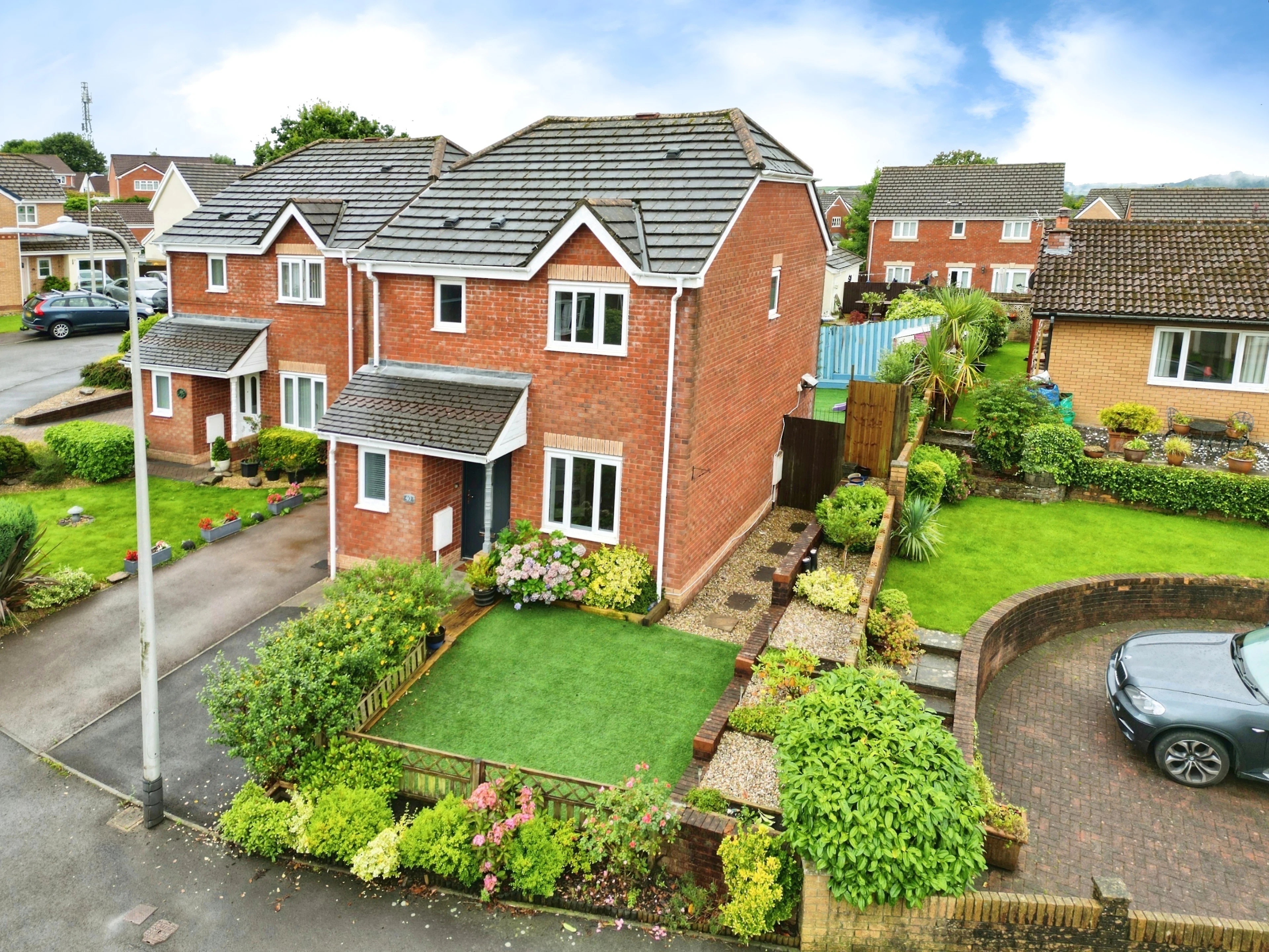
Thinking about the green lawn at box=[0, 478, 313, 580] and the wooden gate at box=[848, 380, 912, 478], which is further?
the wooden gate at box=[848, 380, 912, 478]

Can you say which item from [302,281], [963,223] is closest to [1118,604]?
[302,281]

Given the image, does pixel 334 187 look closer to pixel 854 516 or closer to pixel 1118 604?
pixel 854 516

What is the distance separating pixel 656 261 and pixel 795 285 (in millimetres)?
7509

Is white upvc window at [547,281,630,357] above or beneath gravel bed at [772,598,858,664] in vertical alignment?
above

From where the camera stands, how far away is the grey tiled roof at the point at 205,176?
6025cm

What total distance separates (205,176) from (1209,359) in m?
60.5

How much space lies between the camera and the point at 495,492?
737 inches

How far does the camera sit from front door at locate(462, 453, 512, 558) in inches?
731

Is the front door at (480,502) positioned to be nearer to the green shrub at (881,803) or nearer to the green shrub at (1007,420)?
the green shrub at (881,803)

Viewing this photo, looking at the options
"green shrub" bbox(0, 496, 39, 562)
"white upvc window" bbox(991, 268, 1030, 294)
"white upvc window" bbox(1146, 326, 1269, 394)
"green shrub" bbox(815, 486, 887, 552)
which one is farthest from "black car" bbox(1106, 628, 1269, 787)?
"white upvc window" bbox(991, 268, 1030, 294)

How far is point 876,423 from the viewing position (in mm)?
21719

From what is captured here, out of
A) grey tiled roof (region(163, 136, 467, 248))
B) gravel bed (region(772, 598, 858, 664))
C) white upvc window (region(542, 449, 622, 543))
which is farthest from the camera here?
grey tiled roof (region(163, 136, 467, 248))

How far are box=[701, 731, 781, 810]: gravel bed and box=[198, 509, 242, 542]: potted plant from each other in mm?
13688

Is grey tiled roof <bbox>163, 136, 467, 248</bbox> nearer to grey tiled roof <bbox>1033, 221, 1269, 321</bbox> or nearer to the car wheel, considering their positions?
grey tiled roof <bbox>1033, 221, 1269, 321</bbox>
